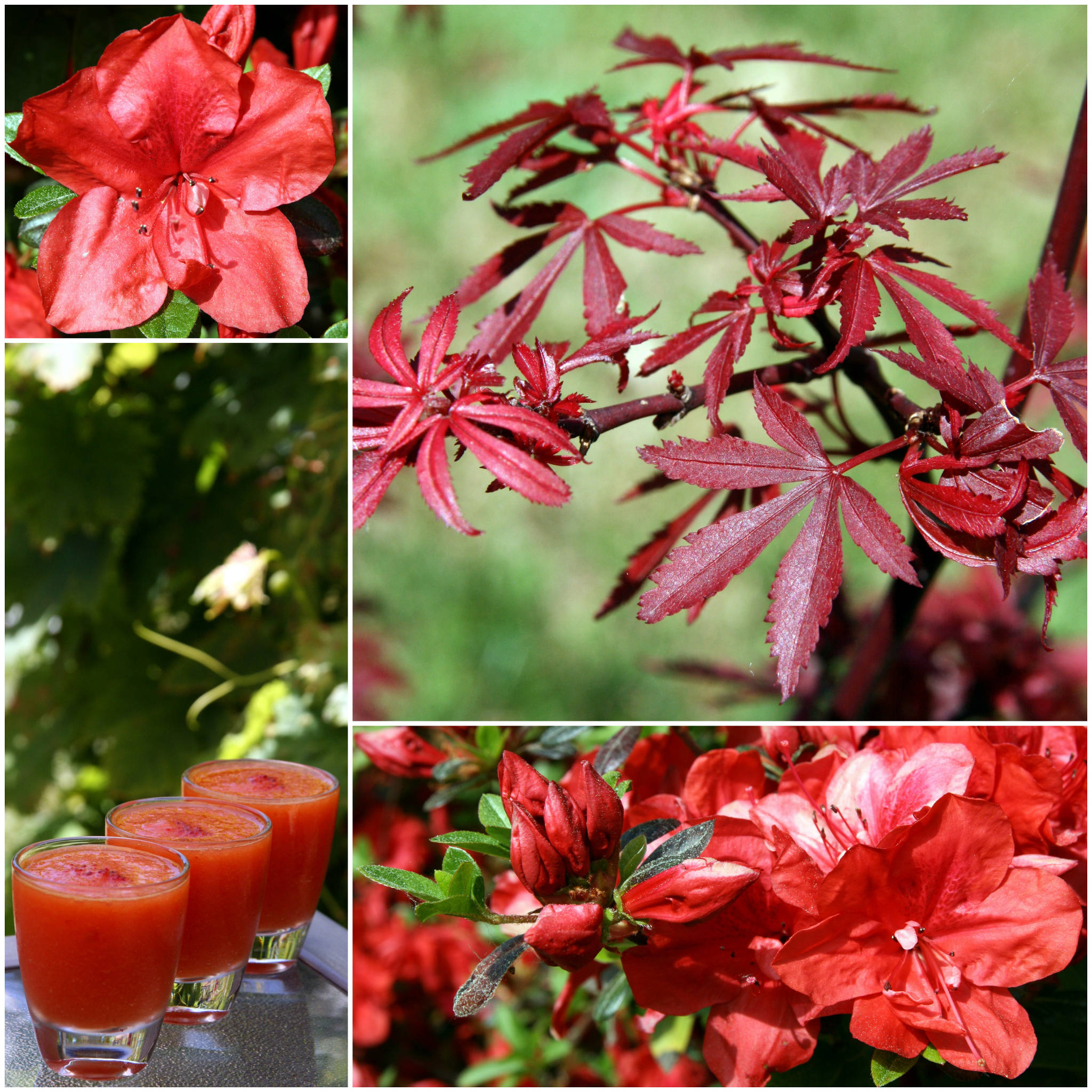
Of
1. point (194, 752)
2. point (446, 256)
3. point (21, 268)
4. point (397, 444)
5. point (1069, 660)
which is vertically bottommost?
point (194, 752)

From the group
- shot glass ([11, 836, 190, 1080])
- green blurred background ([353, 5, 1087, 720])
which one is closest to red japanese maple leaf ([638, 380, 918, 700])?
shot glass ([11, 836, 190, 1080])

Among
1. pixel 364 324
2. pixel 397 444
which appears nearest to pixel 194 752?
pixel 364 324

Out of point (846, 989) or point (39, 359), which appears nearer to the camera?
point (846, 989)

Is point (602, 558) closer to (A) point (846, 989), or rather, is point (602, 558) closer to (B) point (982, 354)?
(B) point (982, 354)

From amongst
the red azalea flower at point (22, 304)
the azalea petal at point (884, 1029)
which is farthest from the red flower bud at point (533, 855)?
the red azalea flower at point (22, 304)

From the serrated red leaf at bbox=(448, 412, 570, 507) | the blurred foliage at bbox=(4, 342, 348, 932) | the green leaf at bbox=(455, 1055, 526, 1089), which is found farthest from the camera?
the blurred foliage at bbox=(4, 342, 348, 932)

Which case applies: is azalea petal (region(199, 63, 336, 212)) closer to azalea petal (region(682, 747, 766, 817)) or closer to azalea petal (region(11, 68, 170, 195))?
azalea petal (region(11, 68, 170, 195))

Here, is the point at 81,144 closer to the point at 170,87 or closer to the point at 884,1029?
the point at 170,87
